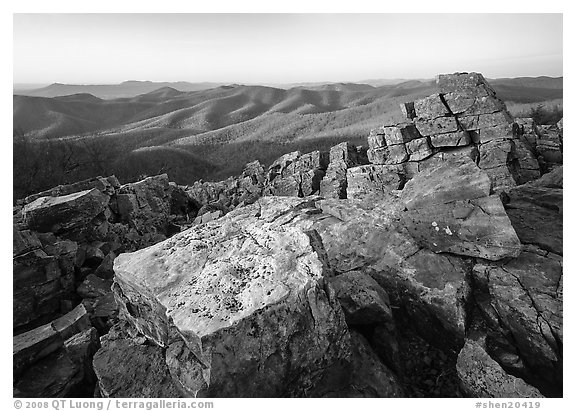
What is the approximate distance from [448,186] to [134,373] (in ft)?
23.6

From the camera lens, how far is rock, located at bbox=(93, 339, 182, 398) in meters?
5.10

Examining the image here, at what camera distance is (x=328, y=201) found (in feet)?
27.9

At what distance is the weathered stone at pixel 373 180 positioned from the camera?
68.5 ft

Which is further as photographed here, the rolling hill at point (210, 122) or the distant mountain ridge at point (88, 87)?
the rolling hill at point (210, 122)

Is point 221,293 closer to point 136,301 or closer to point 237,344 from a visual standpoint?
point 237,344

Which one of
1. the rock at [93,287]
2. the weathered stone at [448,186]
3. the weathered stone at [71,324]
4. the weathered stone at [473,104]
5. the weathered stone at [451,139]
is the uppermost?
the weathered stone at [473,104]

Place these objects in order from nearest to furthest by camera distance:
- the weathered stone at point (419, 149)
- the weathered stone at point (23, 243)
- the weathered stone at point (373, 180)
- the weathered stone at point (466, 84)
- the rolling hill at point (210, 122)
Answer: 1. the weathered stone at point (23, 243)
2. the weathered stone at point (466, 84)
3. the weathered stone at point (419, 149)
4. the weathered stone at point (373, 180)
5. the rolling hill at point (210, 122)

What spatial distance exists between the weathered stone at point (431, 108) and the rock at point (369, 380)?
56.6 feet

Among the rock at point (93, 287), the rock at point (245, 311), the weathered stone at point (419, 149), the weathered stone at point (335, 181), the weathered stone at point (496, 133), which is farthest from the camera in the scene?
the weathered stone at point (335, 181)

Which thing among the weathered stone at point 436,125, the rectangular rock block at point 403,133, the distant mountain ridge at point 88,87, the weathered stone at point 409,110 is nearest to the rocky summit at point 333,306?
the distant mountain ridge at point 88,87

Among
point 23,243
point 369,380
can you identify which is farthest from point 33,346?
point 369,380

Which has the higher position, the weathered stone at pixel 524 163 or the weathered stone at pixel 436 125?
the weathered stone at pixel 436 125

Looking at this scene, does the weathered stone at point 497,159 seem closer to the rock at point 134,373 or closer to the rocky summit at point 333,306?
the rocky summit at point 333,306
